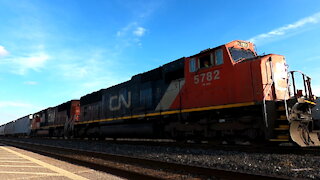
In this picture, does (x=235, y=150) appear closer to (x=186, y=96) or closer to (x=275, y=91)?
(x=275, y=91)

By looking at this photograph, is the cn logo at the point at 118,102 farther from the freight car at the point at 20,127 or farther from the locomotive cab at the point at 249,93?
the freight car at the point at 20,127

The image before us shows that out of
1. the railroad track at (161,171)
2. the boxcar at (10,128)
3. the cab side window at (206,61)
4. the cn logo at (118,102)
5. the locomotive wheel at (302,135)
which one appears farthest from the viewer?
the boxcar at (10,128)

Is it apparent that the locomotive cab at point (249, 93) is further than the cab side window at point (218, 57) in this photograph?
No

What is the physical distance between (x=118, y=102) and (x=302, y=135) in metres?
→ 10.3

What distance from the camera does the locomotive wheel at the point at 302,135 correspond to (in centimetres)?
662

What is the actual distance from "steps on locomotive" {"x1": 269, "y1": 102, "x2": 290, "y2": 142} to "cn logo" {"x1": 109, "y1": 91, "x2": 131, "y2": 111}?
847cm

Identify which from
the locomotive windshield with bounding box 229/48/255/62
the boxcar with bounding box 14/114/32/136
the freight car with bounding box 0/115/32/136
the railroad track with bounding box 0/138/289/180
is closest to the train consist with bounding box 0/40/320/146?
the locomotive windshield with bounding box 229/48/255/62

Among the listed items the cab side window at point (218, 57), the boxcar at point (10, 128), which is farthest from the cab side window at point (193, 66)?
the boxcar at point (10, 128)

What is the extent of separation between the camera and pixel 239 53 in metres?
8.99

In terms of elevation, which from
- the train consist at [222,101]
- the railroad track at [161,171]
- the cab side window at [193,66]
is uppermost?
the cab side window at [193,66]

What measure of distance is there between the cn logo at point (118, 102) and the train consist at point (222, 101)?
3.6 inches

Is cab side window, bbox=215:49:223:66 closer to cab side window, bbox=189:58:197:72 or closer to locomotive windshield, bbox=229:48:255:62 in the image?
locomotive windshield, bbox=229:48:255:62

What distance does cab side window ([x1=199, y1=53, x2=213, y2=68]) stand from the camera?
9062 millimetres

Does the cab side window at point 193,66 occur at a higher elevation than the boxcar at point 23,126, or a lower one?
higher
